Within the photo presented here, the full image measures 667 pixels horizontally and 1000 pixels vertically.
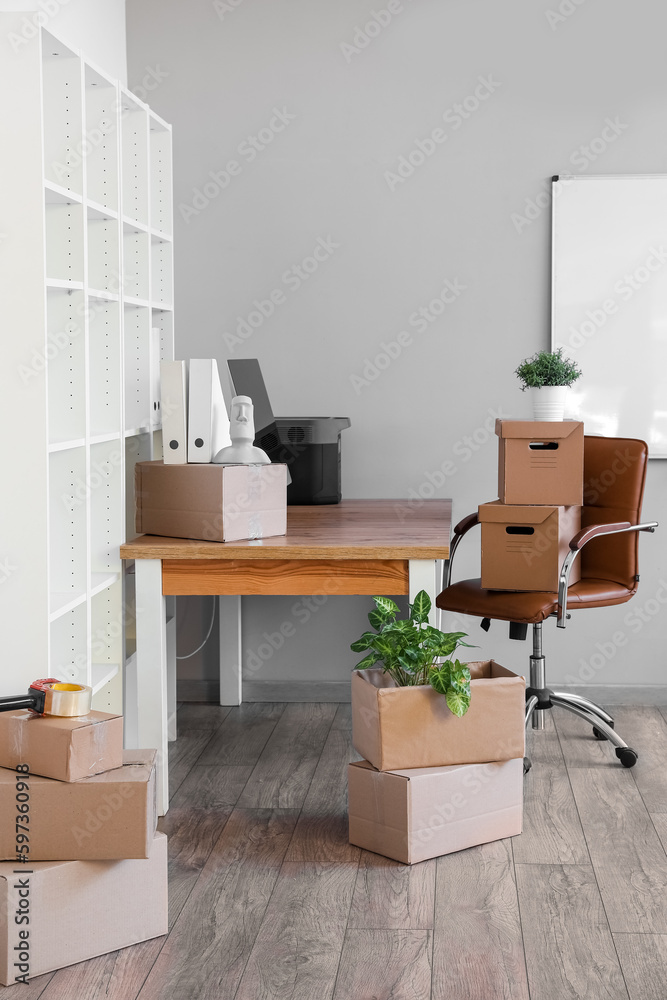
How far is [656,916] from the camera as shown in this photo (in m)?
2.25

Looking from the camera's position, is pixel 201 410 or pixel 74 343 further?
pixel 201 410

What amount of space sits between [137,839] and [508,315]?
2551mm

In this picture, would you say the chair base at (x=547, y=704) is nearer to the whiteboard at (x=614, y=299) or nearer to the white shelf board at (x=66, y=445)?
the whiteboard at (x=614, y=299)

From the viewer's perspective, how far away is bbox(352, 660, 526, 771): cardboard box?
2.50m

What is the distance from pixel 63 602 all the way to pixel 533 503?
149 cm

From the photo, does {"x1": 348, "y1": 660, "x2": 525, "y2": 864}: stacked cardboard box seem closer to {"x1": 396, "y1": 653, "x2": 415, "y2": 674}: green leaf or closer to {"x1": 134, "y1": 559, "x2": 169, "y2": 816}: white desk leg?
{"x1": 396, "y1": 653, "x2": 415, "y2": 674}: green leaf

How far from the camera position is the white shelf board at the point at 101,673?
2.80 metres

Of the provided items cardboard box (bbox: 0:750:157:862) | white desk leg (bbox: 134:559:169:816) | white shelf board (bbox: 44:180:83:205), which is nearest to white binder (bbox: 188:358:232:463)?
white desk leg (bbox: 134:559:169:816)

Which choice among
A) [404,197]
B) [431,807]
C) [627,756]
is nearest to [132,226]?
Answer: [404,197]

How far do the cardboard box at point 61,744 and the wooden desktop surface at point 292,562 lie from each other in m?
0.73

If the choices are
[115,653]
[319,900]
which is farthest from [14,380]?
[319,900]

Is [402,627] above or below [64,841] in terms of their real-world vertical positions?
above

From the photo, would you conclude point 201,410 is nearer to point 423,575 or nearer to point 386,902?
point 423,575

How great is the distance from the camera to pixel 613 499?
11.3ft
